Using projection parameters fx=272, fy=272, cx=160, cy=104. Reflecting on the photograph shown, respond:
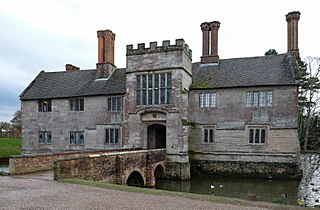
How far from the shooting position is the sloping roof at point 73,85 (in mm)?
23828

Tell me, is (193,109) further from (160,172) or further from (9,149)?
(9,149)

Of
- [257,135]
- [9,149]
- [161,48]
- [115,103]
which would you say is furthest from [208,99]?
[9,149]

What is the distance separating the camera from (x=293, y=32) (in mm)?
21422

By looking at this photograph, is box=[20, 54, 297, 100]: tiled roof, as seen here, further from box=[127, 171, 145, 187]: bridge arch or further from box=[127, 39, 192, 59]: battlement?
box=[127, 171, 145, 187]: bridge arch

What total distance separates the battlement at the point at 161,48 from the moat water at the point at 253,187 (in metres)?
9.59

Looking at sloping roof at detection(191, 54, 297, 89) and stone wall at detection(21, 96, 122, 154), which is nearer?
sloping roof at detection(191, 54, 297, 89)

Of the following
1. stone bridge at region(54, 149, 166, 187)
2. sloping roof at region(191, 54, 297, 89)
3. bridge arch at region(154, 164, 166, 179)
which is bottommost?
bridge arch at region(154, 164, 166, 179)

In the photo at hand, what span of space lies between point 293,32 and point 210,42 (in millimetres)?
6462

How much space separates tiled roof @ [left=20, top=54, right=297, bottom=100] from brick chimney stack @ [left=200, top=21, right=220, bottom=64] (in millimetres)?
629

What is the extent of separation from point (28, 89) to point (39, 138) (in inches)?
204

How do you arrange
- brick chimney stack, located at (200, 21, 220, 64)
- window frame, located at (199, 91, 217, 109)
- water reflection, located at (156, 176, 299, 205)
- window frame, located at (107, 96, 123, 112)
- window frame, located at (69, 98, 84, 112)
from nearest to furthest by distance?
water reflection, located at (156, 176, 299, 205) → window frame, located at (199, 91, 217, 109) → brick chimney stack, located at (200, 21, 220, 64) → window frame, located at (107, 96, 123, 112) → window frame, located at (69, 98, 84, 112)

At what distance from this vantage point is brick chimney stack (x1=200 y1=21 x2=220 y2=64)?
74.2ft

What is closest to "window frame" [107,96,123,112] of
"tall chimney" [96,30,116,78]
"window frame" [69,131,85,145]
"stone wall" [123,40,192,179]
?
"stone wall" [123,40,192,179]

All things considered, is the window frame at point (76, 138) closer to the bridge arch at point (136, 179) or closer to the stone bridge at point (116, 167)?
the stone bridge at point (116, 167)
